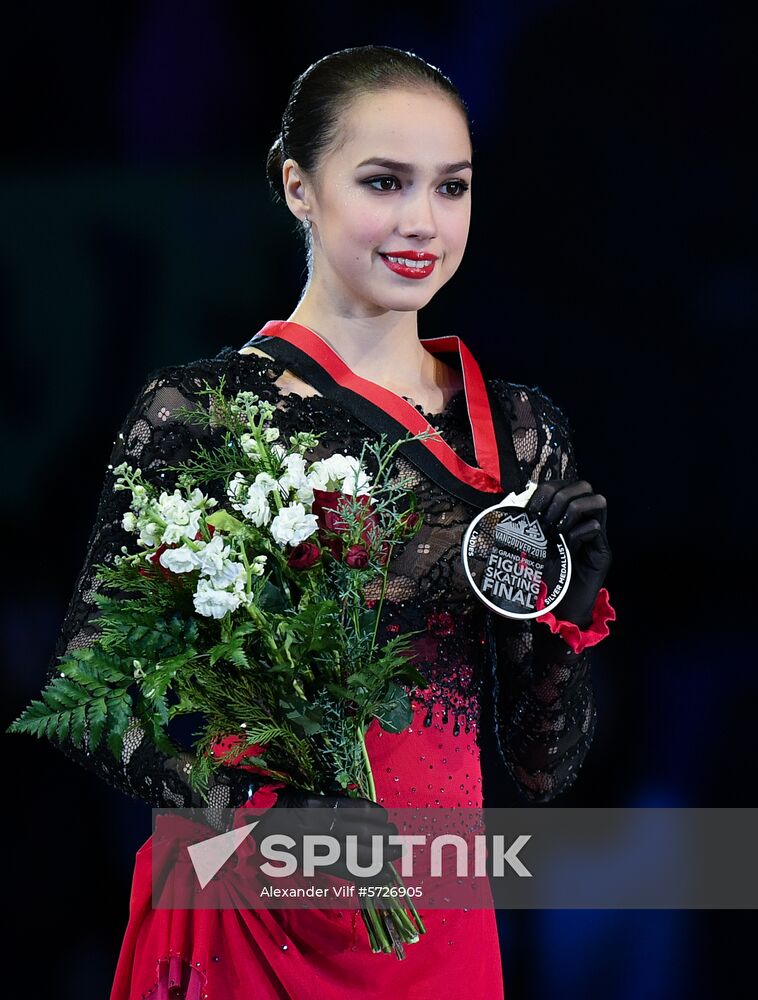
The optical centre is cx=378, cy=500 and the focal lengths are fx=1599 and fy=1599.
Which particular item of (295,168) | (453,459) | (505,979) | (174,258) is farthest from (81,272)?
(505,979)

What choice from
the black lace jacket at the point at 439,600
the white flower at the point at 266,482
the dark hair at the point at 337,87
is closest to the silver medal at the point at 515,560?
the black lace jacket at the point at 439,600

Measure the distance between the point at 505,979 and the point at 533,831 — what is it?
12.4 inches

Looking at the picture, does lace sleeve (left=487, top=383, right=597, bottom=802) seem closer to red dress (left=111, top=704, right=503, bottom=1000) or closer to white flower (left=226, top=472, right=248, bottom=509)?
red dress (left=111, top=704, right=503, bottom=1000)

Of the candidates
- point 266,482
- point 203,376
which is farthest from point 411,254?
point 266,482

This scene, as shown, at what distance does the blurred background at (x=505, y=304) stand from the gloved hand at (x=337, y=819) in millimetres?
1337

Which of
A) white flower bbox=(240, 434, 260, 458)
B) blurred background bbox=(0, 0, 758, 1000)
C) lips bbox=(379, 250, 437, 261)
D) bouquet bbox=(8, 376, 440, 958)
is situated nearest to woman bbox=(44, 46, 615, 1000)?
lips bbox=(379, 250, 437, 261)

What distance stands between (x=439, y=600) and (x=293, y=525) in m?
0.49

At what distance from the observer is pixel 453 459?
2.31 m

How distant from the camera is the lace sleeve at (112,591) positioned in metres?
1.98

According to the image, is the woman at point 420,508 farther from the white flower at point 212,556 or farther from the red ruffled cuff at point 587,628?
the white flower at point 212,556

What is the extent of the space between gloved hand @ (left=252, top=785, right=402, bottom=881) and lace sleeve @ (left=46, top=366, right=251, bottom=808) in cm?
6

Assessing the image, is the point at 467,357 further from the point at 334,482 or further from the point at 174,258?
the point at 174,258

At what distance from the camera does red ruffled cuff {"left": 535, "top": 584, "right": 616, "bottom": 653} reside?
2.16 meters

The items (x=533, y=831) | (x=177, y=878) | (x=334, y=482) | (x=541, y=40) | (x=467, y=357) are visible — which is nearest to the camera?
(x=334, y=482)
